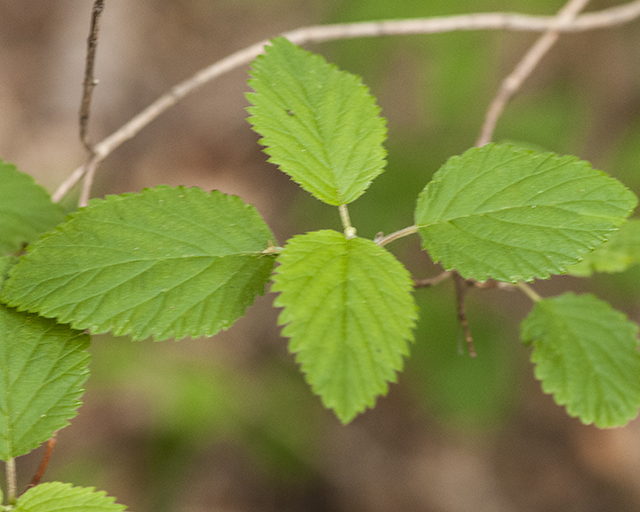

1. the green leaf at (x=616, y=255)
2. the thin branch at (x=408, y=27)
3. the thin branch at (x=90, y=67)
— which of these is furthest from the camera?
the thin branch at (x=408, y=27)

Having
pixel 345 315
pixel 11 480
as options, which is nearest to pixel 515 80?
pixel 345 315

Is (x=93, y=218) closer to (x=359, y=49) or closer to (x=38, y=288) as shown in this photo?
(x=38, y=288)

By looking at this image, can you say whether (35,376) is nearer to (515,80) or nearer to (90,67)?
(90,67)

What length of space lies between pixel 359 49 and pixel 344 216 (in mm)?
2747

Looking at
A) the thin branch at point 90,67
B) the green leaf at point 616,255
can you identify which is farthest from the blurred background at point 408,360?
the thin branch at point 90,67

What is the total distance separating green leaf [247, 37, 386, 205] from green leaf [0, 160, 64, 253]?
0.58 metres

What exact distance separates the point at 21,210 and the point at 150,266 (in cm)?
Result: 45

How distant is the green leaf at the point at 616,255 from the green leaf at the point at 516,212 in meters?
0.43

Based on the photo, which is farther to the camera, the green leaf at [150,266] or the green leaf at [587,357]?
the green leaf at [587,357]

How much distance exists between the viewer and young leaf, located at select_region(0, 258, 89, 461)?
3.21 feet

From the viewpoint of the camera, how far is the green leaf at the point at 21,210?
1150 millimetres

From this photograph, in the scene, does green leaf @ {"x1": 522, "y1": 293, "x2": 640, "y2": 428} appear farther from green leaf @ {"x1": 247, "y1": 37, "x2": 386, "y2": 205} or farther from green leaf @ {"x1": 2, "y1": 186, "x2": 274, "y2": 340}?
green leaf @ {"x1": 2, "y1": 186, "x2": 274, "y2": 340}

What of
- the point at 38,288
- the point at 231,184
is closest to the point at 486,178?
the point at 38,288

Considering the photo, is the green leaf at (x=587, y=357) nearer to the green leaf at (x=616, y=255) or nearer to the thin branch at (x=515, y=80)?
the green leaf at (x=616, y=255)
